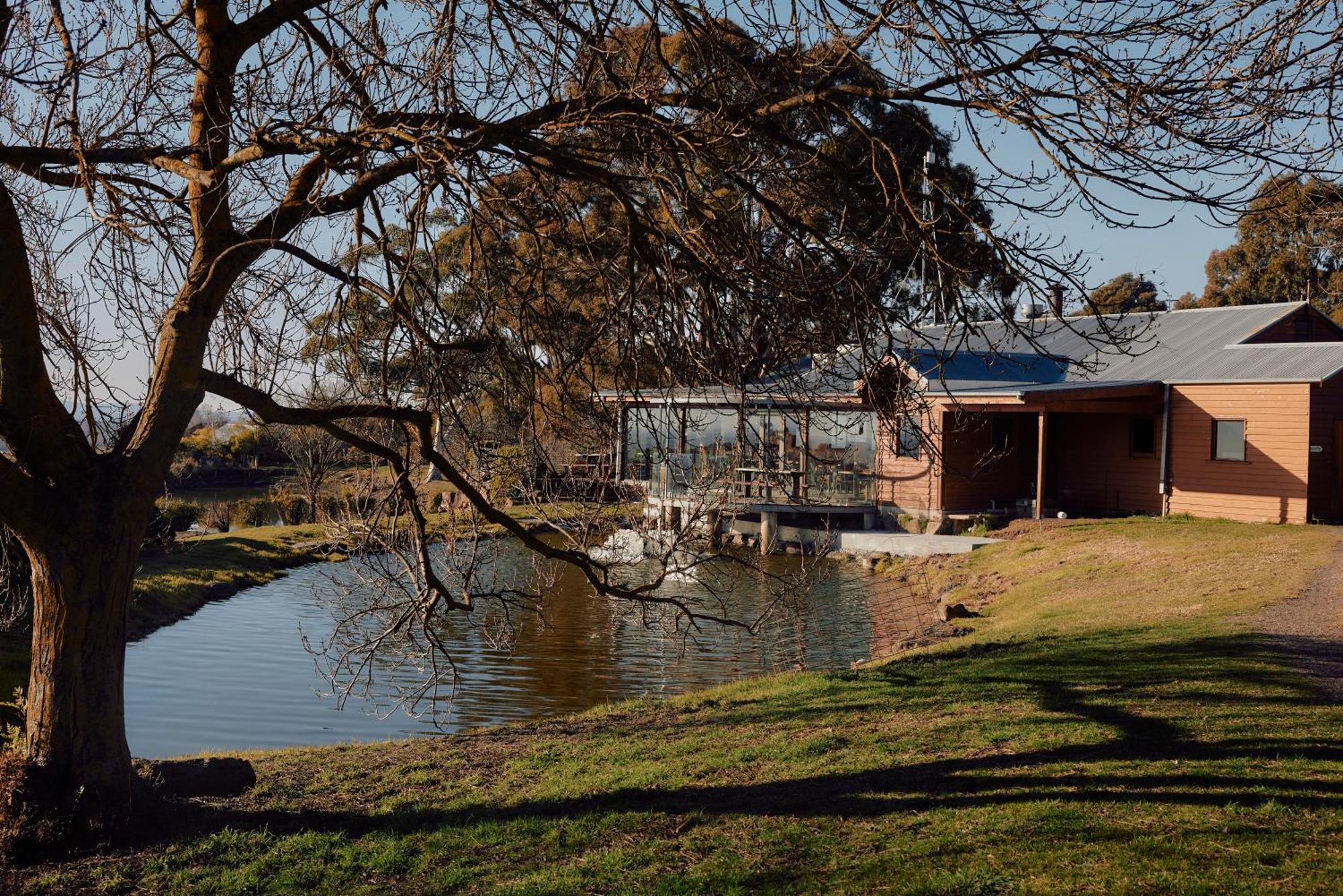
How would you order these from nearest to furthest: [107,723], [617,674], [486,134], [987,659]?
[486,134] → [107,723] → [987,659] → [617,674]

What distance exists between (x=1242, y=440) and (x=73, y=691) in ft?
79.1

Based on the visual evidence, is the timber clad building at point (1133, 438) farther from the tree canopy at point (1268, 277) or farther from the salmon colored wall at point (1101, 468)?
the tree canopy at point (1268, 277)

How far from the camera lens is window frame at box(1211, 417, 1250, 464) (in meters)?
24.3

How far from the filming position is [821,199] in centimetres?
734

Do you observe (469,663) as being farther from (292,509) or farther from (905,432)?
(292,509)

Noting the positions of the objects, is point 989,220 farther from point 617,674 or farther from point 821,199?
point 617,674

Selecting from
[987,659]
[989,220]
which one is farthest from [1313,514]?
[989,220]

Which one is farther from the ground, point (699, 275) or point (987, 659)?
point (699, 275)

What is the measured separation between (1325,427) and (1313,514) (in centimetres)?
189

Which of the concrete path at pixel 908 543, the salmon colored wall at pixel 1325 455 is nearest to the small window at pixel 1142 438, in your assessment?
the salmon colored wall at pixel 1325 455

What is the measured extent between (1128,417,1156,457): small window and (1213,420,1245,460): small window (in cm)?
159

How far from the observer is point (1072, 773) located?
24.4 feet

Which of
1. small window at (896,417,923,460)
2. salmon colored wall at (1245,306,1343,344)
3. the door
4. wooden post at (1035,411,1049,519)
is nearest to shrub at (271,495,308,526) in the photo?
wooden post at (1035,411,1049,519)

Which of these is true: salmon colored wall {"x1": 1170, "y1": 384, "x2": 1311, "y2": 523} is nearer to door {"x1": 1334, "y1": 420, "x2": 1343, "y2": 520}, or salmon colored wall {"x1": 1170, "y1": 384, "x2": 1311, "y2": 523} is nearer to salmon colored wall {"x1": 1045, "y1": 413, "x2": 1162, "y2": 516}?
salmon colored wall {"x1": 1045, "y1": 413, "x2": 1162, "y2": 516}
